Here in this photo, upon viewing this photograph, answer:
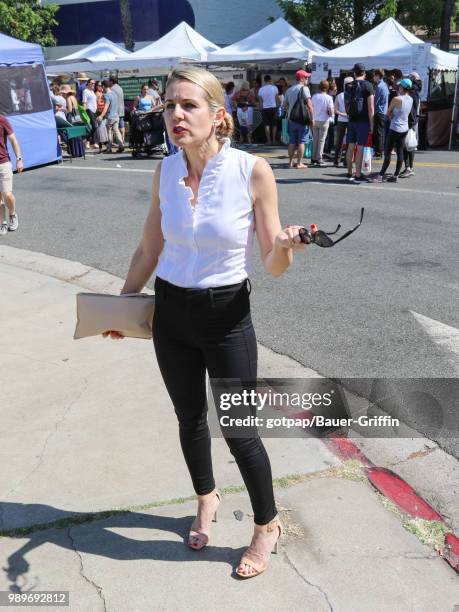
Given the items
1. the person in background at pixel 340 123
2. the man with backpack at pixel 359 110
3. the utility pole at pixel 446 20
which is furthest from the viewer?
the utility pole at pixel 446 20

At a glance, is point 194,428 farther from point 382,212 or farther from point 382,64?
point 382,64

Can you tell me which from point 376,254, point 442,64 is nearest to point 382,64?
point 442,64

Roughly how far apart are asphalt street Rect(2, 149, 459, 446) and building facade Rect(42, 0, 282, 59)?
25.0 m

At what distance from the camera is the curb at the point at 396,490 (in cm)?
286

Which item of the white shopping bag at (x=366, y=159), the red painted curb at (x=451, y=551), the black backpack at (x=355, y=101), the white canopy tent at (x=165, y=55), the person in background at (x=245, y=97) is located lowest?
the red painted curb at (x=451, y=551)

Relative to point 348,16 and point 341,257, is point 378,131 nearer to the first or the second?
point 341,257

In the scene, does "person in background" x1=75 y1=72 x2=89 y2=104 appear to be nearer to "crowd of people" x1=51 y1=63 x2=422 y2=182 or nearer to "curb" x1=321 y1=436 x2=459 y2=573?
"crowd of people" x1=51 y1=63 x2=422 y2=182

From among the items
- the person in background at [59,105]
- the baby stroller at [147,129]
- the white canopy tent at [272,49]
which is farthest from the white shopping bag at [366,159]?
the person in background at [59,105]

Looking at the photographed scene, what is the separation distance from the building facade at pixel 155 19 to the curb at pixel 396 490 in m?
35.6

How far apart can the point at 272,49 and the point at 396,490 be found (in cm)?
1924

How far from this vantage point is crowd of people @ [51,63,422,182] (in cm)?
1188

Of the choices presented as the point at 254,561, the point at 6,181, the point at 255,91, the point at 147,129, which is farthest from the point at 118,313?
the point at 255,91

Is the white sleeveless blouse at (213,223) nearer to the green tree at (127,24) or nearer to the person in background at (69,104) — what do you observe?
the person in background at (69,104)

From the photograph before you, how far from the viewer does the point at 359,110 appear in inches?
461
